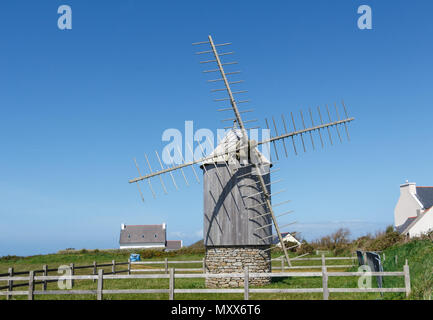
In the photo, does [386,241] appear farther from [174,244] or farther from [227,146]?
[174,244]


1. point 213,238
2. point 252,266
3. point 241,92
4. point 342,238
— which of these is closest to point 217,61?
point 241,92

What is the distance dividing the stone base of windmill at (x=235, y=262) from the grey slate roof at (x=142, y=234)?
58.7 meters

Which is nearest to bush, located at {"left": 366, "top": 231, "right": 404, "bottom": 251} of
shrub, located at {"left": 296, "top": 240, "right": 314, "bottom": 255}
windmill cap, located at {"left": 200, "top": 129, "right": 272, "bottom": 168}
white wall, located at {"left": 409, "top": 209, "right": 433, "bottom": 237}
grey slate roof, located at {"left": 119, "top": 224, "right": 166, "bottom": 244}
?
white wall, located at {"left": 409, "top": 209, "right": 433, "bottom": 237}

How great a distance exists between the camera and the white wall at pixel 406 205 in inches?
1713

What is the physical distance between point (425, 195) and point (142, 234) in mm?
49899

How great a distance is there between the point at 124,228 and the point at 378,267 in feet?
222

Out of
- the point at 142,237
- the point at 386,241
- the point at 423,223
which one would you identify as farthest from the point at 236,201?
the point at 142,237

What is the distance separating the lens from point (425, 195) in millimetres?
43938

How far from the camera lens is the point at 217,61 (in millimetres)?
18125

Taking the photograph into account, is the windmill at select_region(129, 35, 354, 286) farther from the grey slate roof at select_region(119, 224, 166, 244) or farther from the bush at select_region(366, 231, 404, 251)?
the grey slate roof at select_region(119, 224, 166, 244)

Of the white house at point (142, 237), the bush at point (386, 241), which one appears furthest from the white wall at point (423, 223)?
the white house at point (142, 237)

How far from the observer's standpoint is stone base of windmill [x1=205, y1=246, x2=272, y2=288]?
1727 centimetres
